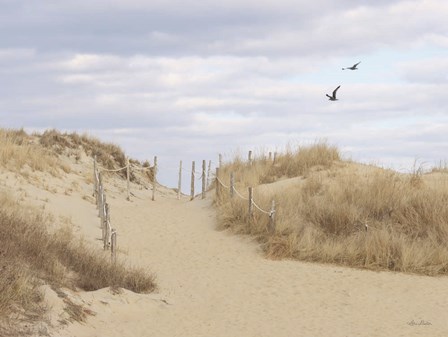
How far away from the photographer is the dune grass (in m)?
14.2

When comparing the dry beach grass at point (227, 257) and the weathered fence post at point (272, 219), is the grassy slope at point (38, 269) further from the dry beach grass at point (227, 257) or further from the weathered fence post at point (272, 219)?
the weathered fence post at point (272, 219)

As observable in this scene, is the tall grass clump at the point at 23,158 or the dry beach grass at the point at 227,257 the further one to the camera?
the tall grass clump at the point at 23,158

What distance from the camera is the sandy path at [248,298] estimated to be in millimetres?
9555

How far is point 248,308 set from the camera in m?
11.1

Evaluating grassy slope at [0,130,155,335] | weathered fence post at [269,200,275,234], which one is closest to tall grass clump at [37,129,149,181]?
grassy slope at [0,130,155,335]

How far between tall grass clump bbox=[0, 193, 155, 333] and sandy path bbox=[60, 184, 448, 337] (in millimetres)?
464

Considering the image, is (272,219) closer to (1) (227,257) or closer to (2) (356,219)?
(1) (227,257)

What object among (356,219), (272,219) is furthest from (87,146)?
(356,219)

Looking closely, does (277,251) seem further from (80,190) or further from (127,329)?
(80,190)

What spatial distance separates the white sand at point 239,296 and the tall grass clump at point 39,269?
1.29ft

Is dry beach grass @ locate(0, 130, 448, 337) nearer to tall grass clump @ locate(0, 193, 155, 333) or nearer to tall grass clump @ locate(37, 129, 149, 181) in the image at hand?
tall grass clump @ locate(0, 193, 155, 333)

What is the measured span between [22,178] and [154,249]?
6389 mm

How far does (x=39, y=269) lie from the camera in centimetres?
912

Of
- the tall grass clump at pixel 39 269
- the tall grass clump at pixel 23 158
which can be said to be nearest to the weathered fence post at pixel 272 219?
the tall grass clump at pixel 39 269
